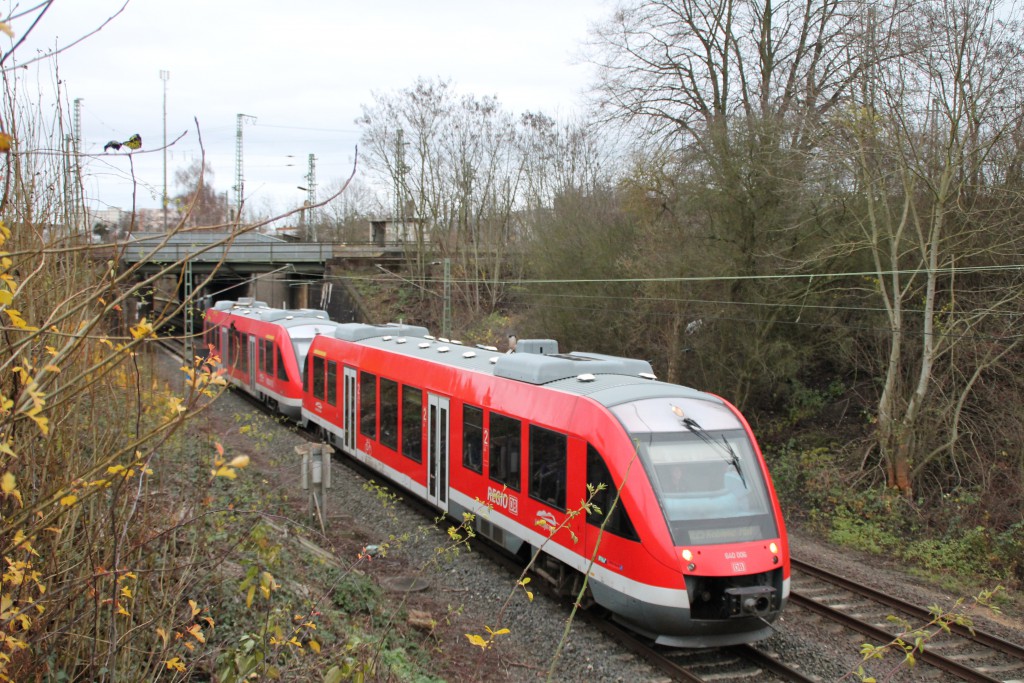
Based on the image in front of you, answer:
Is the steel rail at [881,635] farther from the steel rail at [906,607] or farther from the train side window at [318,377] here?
the train side window at [318,377]

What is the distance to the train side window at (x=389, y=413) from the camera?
1348 centimetres

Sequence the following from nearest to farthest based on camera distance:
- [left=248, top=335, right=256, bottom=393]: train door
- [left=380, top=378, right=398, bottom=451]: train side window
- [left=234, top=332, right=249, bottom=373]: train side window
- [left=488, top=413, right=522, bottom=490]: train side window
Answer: [left=488, top=413, right=522, bottom=490]: train side window
[left=380, top=378, right=398, bottom=451]: train side window
[left=248, top=335, right=256, bottom=393]: train door
[left=234, top=332, right=249, bottom=373]: train side window

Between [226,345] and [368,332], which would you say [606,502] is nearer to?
[368,332]

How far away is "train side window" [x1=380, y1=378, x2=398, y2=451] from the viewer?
1348cm

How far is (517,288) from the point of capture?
25219 millimetres

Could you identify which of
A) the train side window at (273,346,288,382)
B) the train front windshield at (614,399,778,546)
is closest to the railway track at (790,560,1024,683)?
the train front windshield at (614,399,778,546)

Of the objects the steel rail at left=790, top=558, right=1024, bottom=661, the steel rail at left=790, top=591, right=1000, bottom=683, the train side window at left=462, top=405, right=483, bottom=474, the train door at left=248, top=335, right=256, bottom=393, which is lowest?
the steel rail at left=790, top=558, right=1024, bottom=661

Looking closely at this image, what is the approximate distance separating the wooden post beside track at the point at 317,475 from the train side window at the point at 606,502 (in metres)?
4.71

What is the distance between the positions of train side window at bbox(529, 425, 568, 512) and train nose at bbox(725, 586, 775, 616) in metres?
2.06

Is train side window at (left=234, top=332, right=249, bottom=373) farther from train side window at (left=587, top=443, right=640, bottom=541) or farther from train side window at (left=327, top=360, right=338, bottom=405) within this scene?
train side window at (left=587, top=443, right=640, bottom=541)

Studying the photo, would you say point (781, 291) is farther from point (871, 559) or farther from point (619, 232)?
point (871, 559)

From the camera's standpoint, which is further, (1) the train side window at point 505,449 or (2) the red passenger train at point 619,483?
(1) the train side window at point 505,449

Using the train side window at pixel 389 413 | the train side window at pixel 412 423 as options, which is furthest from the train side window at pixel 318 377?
the train side window at pixel 412 423

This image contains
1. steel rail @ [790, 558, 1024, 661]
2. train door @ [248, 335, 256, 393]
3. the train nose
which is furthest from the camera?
train door @ [248, 335, 256, 393]
